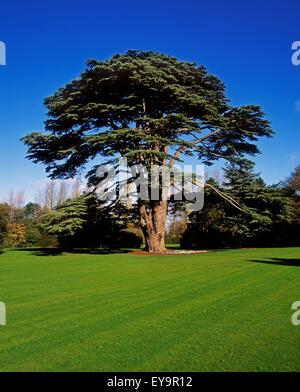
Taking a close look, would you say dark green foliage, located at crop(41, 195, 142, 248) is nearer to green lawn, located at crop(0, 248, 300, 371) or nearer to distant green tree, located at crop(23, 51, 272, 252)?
distant green tree, located at crop(23, 51, 272, 252)

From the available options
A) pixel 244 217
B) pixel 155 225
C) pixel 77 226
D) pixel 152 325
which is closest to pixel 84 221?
pixel 77 226

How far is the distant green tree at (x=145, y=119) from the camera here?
22.7 meters

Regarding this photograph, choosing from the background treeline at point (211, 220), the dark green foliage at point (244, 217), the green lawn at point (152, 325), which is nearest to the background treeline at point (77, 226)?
the background treeline at point (211, 220)

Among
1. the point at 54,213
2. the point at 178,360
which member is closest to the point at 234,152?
the point at 54,213

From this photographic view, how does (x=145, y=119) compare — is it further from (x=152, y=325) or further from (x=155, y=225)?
(x=152, y=325)

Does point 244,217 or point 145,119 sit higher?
point 145,119

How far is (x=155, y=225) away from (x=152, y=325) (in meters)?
19.2

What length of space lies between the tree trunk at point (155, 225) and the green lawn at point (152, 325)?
46.0ft

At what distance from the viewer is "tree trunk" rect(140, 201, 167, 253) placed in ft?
83.8

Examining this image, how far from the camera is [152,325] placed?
21.1ft

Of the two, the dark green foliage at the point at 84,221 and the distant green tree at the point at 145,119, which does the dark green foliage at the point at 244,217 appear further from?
the dark green foliage at the point at 84,221

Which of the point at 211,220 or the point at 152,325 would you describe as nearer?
the point at 152,325

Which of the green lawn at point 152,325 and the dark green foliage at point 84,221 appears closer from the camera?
the green lawn at point 152,325

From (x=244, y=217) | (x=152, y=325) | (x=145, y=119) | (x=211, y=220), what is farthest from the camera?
(x=211, y=220)
